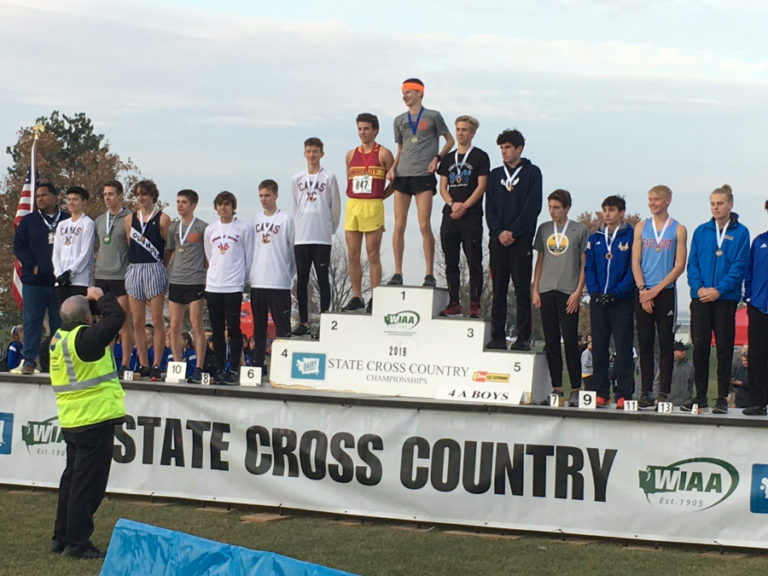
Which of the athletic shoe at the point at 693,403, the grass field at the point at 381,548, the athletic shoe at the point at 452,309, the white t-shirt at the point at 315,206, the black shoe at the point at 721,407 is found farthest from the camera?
the white t-shirt at the point at 315,206

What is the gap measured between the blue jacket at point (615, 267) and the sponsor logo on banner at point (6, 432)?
6.43m

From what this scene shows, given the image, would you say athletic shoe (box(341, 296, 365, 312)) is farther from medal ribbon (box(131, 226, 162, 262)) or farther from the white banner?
medal ribbon (box(131, 226, 162, 262))

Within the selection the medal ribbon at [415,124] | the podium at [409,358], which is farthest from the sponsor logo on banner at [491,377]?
the medal ribbon at [415,124]

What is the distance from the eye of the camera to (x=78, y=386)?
26.2ft

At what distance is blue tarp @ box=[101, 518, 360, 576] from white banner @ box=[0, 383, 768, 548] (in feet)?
13.4

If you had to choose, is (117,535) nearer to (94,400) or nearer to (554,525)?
(94,400)

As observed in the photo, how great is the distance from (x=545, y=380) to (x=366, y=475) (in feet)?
6.54

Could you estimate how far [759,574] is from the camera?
7648 mm

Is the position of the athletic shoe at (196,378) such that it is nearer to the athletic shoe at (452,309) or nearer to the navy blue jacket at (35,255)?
the navy blue jacket at (35,255)

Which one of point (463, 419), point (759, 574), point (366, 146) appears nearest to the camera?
point (759, 574)

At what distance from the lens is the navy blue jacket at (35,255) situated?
11.4 meters

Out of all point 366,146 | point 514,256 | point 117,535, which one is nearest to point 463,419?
point 514,256

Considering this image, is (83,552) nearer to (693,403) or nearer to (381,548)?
(381,548)

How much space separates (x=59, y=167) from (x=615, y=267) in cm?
3925
